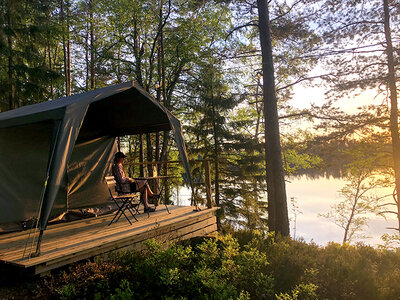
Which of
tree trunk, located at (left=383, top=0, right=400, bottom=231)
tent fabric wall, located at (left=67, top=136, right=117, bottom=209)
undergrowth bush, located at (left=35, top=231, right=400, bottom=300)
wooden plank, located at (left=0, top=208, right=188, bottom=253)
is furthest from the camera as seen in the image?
tree trunk, located at (left=383, top=0, right=400, bottom=231)

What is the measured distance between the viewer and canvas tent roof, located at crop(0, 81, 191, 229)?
3.41 m

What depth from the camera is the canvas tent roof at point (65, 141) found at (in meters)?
3.41

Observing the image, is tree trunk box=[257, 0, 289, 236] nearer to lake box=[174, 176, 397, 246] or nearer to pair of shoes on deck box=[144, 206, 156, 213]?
pair of shoes on deck box=[144, 206, 156, 213]

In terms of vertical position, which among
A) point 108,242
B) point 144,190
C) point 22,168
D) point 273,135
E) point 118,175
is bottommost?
point 108,242

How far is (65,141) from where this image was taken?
340 cm

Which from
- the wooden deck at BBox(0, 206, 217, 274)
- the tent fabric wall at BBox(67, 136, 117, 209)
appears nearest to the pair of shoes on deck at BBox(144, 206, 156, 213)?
the wooden deck at BBox(0, 206, 217, 274)

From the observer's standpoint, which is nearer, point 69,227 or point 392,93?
point 69,227

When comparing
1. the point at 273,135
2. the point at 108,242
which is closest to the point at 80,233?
the point at 108,242

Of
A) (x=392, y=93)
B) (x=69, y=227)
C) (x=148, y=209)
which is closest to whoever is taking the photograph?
(x=69, y=227)

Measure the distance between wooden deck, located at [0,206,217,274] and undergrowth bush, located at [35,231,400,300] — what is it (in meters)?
0.18

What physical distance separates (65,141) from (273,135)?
5.11 meters

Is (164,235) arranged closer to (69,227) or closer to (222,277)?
(222,277)

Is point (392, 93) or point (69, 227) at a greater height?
point (392, 93)

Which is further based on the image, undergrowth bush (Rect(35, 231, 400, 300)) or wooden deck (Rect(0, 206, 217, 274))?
wooden deck (Rect(0, 206, 217, 274))
